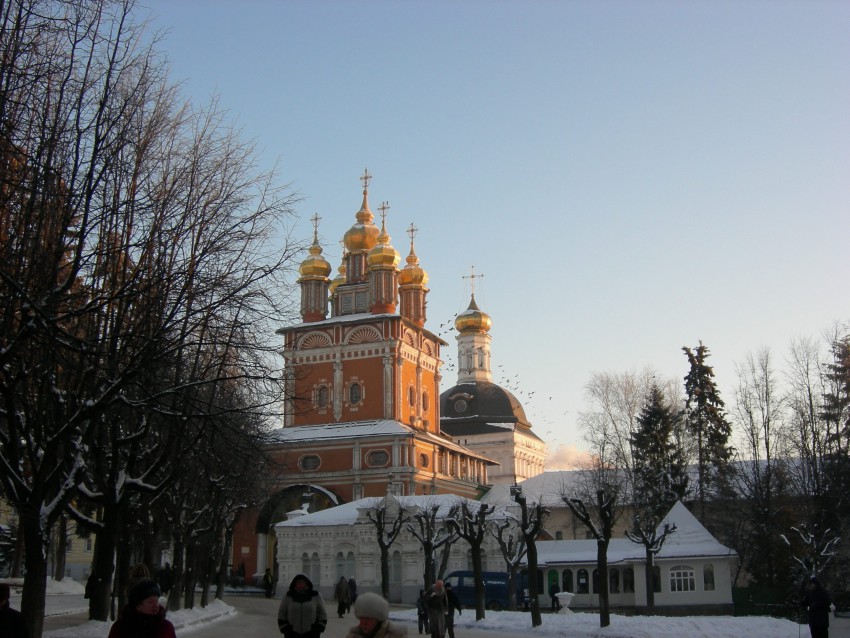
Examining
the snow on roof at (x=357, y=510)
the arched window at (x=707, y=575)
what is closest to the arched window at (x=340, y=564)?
the snow on roof at (x=357, y=510)

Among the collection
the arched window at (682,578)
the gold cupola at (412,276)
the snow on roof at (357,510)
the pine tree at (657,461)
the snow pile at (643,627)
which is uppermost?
the gold cupola at (412,276)

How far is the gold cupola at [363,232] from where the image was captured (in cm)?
5769

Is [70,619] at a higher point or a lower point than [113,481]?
lower

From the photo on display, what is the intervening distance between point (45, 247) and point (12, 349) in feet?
5.41

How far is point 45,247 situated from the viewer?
38.8 ft

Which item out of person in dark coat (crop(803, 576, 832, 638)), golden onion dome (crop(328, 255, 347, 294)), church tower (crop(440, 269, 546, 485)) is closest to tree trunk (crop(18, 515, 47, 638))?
person in dark coat (crop(803, 576, 832, 638))

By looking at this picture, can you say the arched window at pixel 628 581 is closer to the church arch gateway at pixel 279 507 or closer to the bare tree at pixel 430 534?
the bare tree at pixel 430 534

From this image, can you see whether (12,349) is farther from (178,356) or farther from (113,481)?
(113,481)

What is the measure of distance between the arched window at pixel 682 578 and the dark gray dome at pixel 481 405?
4217 cm

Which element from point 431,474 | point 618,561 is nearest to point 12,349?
point 618,561

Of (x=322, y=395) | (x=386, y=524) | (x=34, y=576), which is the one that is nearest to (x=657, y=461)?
(x=386, y=524)

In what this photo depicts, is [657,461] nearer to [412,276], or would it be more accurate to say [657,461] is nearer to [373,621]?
[412,276]

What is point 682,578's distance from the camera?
112 ft

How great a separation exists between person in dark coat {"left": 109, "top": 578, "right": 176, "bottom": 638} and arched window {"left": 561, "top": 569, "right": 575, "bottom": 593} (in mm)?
35072
